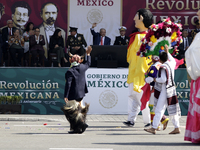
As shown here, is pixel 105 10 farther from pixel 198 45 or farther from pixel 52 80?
pixel 198 45

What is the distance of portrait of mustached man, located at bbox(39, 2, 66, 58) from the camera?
19.5 m

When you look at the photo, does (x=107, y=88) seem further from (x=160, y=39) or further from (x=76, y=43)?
(x=76, y=43)

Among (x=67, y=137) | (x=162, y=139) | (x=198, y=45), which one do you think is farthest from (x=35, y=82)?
(x=198, y=45)

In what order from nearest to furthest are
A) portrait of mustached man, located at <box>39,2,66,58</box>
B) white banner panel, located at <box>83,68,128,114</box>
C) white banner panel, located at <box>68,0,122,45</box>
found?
white banner panel, located at <box>83,68,128,114</box> → portrait of mustached man, located at <box>39,2,66,58</box> → white banner panel, located at <box>68,0,122,45</box>

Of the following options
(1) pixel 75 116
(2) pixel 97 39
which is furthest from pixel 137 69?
(2) pixel 97 39

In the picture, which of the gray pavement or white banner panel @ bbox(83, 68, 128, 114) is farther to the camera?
white banner panel @ bbox(83, 68, 128, 114)

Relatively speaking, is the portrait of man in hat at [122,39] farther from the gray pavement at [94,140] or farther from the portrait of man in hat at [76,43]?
the gray pavement at [94,140]

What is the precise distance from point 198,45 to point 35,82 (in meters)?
7.32

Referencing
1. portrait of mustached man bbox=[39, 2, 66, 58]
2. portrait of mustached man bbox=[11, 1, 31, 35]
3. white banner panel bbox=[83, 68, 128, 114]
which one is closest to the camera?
white banner panel bbox=[83, 68, 128, 114]

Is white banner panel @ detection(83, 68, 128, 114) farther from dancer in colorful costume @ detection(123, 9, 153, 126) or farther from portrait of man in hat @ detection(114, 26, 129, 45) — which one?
portrait of man in hat @ detection(114, 26, 129, 45)

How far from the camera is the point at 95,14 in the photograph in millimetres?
19781

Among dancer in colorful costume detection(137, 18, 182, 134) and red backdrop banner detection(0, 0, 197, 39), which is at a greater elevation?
red backdrop banner detection(0, 0, 197, 39)

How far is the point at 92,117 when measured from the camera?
42.5 ft

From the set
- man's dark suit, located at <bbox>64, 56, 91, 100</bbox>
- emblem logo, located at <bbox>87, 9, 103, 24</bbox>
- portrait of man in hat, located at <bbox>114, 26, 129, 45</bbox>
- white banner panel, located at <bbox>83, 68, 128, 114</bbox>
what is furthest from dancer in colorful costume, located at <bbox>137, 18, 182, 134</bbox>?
emblem logo, located at <bbox>87, 9, 103, 24</bbox>
